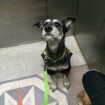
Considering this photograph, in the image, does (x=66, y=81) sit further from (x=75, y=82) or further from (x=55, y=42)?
(x=55, y=42)

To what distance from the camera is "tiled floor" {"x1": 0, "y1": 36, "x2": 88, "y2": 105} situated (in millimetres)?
1819

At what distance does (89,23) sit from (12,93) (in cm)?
94

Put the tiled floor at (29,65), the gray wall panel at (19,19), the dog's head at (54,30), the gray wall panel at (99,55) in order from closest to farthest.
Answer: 1. the dog's head at (54,30)
2. the gray wall panel at (99,55)
3. the gray wall panel at (19,19)
4. the tiled floor at (29,65)

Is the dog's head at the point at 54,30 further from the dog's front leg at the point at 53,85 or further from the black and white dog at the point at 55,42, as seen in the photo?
the dog's front leg at the point at 53,85

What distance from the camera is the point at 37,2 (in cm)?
170

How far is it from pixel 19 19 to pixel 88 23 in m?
0.65

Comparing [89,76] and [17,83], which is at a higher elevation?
[89,76]

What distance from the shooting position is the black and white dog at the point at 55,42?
1313 mm

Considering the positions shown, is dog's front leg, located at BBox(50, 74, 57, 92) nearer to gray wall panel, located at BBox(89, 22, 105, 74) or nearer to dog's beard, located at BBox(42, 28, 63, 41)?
gray wall panel, located at BBox(89, 22, 105, 74)

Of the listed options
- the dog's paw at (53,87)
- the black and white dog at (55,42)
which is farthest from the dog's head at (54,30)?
the dog's paw at (53,87)

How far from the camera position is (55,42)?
1436 millimetres

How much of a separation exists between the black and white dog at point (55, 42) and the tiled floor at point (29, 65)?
0.93 feet

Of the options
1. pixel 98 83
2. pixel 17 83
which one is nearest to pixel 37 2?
pixel 17 83

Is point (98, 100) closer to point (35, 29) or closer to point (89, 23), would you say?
point (89, 23)
